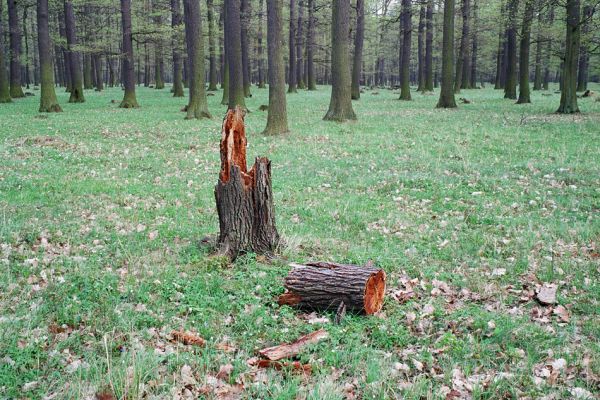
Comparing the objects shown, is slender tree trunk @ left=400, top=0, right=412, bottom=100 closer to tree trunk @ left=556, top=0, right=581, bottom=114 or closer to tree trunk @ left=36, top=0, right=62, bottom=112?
tree trunk @ left=556, top=0, right=581, bottom=114

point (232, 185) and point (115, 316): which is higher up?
point (232, 185)

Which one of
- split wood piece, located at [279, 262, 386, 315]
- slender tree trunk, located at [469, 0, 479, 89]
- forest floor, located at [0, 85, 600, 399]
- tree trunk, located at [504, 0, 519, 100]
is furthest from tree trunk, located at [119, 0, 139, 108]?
slender tree trunk, located at [469, 0, 479, 89]

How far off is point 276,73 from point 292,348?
13.1 metres

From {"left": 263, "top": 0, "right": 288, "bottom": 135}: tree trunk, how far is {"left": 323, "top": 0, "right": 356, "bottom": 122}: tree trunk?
3019 mm

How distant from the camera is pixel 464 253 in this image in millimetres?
6555

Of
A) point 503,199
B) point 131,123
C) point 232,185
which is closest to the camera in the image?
point 232,185

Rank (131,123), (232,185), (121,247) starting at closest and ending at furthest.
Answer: (232,185)
(121,247)
(131,123)

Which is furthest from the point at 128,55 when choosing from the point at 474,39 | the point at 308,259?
the point at 474,39

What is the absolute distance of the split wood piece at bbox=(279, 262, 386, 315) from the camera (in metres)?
4.84

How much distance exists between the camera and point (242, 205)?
607 cm

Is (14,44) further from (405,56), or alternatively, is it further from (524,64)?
(524,64)

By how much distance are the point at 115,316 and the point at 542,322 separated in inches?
158

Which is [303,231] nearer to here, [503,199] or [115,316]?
[115,316]

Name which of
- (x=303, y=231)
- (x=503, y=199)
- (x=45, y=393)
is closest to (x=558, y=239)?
(x=503, y=199)
